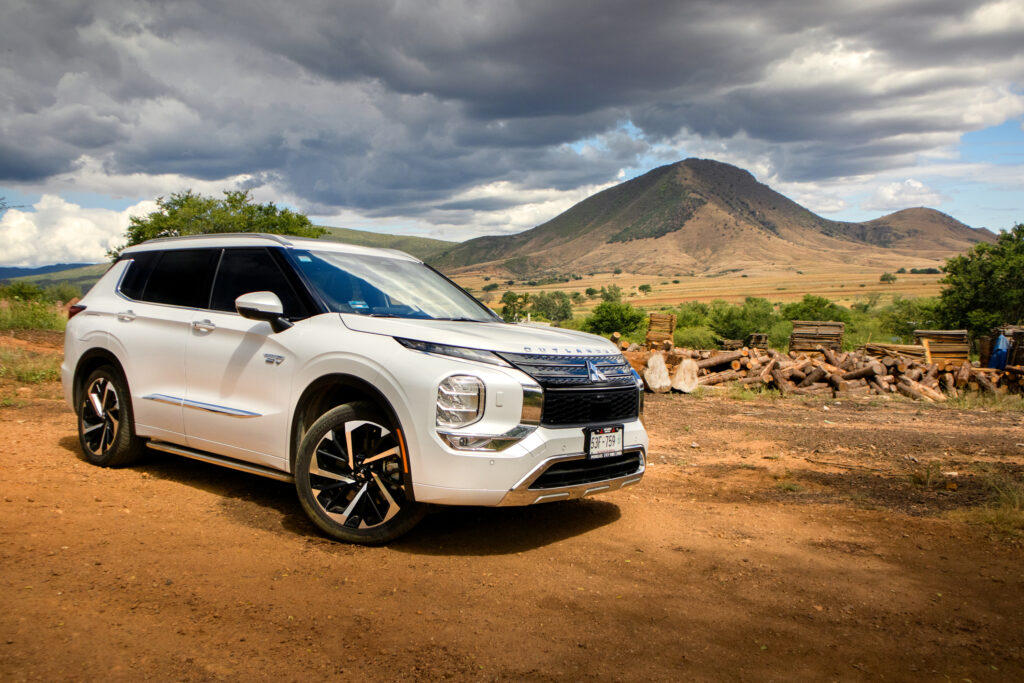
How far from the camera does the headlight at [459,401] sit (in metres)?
4.21

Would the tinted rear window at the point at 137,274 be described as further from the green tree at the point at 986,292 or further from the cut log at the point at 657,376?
the green tree at the point at 986,292

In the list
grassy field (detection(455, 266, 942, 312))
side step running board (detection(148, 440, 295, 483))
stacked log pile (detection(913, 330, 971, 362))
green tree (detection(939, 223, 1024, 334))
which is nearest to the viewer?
side step running board (detection(148, 440, 295, 483))

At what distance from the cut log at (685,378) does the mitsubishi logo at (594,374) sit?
442 inches

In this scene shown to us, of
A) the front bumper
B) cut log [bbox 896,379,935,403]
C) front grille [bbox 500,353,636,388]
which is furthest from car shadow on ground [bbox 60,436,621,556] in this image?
cut log [bbox 896,379,935,403]

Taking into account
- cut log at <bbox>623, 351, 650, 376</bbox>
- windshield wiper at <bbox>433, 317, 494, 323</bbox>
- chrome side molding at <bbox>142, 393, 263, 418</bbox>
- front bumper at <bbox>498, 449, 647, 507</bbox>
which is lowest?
cut log at <bbox>623, 351, 650, 376</bbox>

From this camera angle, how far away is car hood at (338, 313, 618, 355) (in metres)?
4.44

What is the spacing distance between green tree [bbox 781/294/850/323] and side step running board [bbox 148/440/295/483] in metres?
42.0

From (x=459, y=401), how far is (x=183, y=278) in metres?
2.98

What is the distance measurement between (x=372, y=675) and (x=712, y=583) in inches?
83.9

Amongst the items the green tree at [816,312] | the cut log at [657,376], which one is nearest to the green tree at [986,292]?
the green tree at [816,312]

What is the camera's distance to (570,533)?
514cm

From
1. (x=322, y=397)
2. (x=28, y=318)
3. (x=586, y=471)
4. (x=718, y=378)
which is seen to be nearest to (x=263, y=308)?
(x=322, y=397)

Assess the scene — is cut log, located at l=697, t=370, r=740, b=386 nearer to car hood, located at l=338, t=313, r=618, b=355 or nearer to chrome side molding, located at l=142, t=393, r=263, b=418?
car hood, located at l=338, t=313, r=618, b=355

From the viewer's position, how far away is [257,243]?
18.1ft
